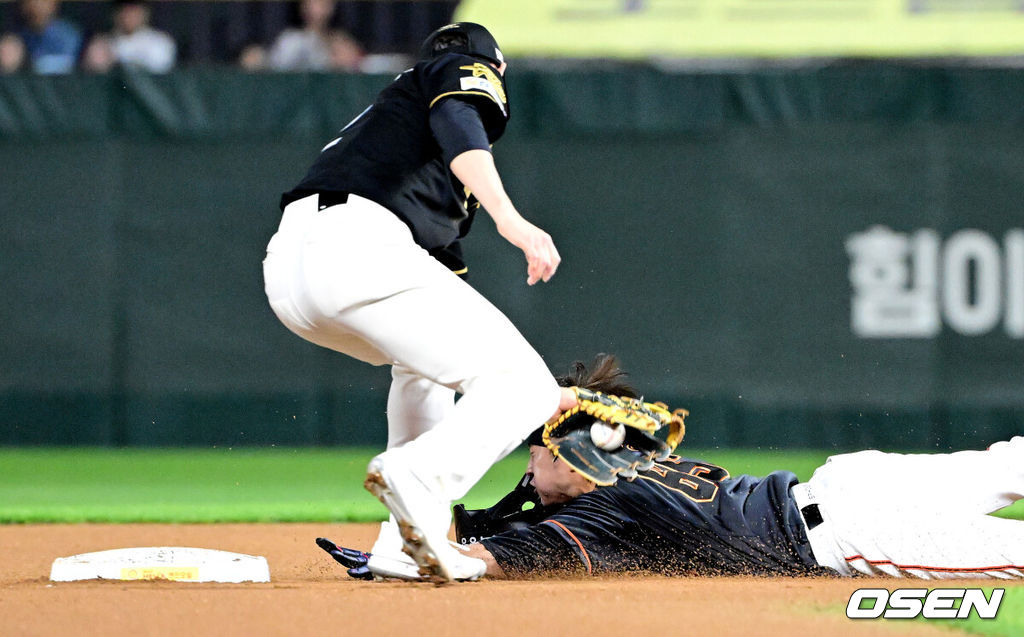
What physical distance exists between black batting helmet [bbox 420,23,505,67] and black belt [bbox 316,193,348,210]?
A: 0.50m

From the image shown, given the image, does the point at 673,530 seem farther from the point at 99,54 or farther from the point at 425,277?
the point at 99,54

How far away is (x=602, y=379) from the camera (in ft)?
13.7

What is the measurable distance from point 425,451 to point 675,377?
220 inches

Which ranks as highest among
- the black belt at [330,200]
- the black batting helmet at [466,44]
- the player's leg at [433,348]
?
the black batting helmet at [466,44]

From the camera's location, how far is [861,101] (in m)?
8.97

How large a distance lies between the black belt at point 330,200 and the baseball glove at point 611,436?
826 millimetres

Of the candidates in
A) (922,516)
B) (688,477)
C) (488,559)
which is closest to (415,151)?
(488,559)

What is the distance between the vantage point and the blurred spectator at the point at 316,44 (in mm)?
10078

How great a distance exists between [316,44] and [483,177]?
7.05 meters

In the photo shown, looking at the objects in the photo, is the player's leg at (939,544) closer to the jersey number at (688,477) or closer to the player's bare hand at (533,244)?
the jersey number at (688,477)

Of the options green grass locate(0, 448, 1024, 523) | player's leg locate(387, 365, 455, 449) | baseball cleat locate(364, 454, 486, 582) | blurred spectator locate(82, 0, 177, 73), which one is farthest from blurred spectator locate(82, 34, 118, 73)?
baseball cleat locate(364, 454, 486, 582)

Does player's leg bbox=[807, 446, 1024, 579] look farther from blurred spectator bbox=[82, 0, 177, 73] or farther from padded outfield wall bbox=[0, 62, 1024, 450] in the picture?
blurred spectator bbox=[82, 0, 177, 73]

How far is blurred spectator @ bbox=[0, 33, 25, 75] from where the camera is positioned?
9.91 m

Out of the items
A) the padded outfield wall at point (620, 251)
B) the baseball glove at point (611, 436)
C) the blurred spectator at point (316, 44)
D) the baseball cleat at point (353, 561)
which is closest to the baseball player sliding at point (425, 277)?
the baseball glove at point (611, 436)
